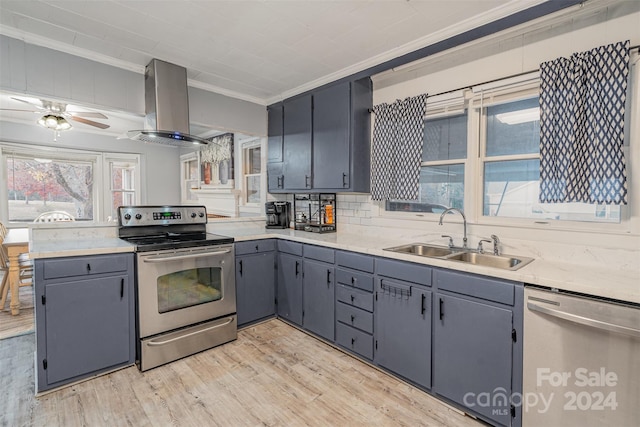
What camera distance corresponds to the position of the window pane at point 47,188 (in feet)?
14.6

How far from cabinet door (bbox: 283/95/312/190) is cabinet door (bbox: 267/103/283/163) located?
104 mm

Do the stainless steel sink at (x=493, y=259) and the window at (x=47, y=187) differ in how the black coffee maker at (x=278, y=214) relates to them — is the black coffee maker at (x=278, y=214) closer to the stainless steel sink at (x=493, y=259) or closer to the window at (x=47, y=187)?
the stainless steel sink at (x=493, y=259)

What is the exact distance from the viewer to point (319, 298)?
279cm

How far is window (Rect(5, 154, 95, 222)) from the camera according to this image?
14.5 ft

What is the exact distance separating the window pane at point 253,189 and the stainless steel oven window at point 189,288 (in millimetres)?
1929

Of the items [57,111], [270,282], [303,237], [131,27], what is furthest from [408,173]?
[57,111]

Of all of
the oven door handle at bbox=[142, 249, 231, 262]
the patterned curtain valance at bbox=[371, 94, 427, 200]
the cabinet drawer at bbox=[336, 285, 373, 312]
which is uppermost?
the patterned curtain valance at bbox=[371, 94, 427, 200]

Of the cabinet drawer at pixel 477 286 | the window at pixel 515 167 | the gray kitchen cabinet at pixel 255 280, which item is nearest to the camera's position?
the cabinet drawer at pixel 477 286

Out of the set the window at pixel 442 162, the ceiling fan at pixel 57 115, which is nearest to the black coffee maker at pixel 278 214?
the window at pixel 442 162

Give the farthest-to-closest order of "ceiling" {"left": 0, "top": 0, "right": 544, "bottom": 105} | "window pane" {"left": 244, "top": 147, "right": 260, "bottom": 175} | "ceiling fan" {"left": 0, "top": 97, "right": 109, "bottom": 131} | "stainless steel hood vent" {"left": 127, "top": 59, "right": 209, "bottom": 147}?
"window pane" {"left": 244, "top": 147, "right": 260, "bottom": 175} < "ceiling fan" {"left": 0, "top": 97, "right": 109, "bottom": 131} < "stainless steel hood vent" {"left": 127, "top": 59, "right": 209, "bottom": 147} < "ceiling" {"left": 0, "top": 0, "right": 544, "bottom": 105}

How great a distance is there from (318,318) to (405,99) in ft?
6.92

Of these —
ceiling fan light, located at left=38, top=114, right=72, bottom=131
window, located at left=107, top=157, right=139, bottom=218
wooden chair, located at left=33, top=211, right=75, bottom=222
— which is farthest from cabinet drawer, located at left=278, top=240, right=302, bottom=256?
wooden chair, located at left=33, top=211, right=75, bottom=222

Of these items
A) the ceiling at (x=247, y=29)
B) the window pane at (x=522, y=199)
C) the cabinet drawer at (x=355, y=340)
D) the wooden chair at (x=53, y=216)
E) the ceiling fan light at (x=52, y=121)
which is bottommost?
the cabinet drawer at (x=355, y=340)

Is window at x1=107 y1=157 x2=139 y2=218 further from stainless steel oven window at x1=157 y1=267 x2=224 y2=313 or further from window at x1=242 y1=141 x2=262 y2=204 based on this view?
stainless steel oven window at x1=157 y1=267 x2=224 y2=313
